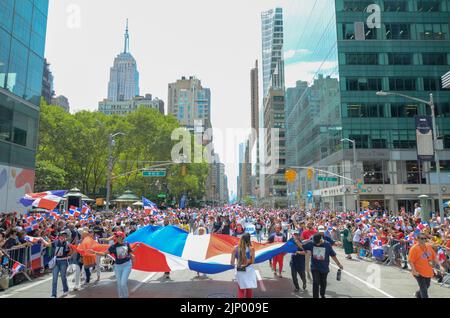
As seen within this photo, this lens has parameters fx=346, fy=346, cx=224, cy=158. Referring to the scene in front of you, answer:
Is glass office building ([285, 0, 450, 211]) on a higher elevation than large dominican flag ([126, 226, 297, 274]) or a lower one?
higher

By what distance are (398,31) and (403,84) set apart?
28.3 feet

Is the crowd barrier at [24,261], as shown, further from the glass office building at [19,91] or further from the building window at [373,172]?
the building window at [373,172]

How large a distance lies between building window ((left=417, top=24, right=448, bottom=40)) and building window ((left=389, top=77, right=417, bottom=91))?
7111mm

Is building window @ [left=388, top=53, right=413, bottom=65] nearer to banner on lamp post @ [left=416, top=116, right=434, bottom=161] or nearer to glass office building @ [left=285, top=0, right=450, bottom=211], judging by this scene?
glass office building @ [left=285, top=0, right=450, bottom=211]

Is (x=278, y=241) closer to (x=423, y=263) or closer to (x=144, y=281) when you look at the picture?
(x=144, y=281)

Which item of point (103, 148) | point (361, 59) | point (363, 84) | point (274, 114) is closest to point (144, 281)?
point (103, 148)

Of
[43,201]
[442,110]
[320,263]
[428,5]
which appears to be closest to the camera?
[320,263]

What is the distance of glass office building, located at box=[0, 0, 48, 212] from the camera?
27767mm

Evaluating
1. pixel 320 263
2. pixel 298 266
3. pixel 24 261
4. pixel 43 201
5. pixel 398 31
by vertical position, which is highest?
pixel 398 31

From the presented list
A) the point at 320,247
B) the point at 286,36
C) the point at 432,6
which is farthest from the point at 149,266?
the point at 286,36

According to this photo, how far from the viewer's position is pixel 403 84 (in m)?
53.4

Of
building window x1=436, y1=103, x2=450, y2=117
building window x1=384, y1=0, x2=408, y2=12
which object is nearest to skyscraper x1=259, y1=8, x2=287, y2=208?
building window x1=384, y1=0, x2=408, y2=12

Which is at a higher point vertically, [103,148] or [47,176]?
[103,148]
